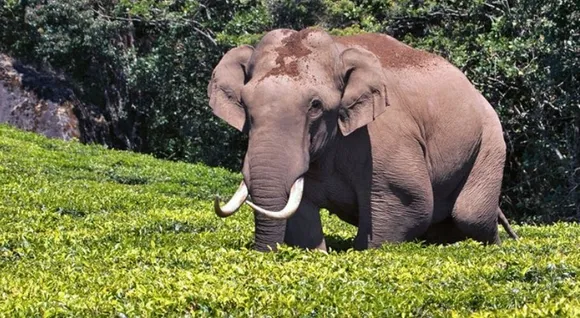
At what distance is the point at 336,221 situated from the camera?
50.0 ft

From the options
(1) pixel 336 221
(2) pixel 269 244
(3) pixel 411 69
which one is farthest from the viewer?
(1) pixel 336 221

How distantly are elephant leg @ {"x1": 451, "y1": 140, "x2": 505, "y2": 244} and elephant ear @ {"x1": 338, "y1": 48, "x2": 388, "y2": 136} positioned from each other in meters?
1.84

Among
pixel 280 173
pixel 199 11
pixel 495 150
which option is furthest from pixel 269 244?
pixel 199 11

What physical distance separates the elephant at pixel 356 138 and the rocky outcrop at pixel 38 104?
1656 centimetres

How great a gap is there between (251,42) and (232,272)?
14.6m

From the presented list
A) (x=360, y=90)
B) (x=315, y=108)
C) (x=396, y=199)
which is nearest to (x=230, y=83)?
(x=315, y=108)

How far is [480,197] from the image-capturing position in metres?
11.0

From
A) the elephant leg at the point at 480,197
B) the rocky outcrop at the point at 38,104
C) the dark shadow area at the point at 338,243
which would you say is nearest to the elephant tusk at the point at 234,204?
the dark shadow area at the point at 338,243

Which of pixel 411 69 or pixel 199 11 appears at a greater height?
pixel 411 69

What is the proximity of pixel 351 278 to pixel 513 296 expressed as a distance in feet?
3.78

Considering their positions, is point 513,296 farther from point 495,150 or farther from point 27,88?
point 27,88

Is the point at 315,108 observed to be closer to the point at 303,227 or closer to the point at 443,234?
the point at 303,227

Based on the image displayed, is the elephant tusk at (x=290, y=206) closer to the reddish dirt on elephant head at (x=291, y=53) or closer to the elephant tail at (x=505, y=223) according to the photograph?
the reddish dirt on elephant head at (x=291, y=53)

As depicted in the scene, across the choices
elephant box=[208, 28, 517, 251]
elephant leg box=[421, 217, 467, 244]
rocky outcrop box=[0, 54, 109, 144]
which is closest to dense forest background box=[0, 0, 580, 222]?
rocky outcrop box=[0, 54, 109, 144]
